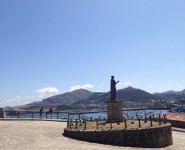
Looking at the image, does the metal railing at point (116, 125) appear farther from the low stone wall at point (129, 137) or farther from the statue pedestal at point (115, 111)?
the statue pedestal at point (115, 111)

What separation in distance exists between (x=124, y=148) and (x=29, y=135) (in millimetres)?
6421

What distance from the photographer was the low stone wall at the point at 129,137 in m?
19.9

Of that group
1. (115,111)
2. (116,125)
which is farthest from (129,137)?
(115,111)

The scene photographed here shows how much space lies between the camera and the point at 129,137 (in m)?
20.0

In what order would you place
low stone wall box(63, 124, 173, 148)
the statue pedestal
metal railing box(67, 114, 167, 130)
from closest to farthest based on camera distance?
1. low stone wall box(63, 124, 173, 148)
2. metal railing box(67, 114, 167, 130)
3. the statue pedestal

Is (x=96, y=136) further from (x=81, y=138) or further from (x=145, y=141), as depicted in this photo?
(x=145, y=141)

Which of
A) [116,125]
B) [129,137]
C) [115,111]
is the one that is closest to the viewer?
[129,137]

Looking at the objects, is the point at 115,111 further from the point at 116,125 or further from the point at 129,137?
the point at 129,137

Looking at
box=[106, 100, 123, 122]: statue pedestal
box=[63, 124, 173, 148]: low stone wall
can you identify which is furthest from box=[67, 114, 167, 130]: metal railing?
box=[106, 100, 123, 122]: statue pedestal

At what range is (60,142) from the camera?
1872 cm

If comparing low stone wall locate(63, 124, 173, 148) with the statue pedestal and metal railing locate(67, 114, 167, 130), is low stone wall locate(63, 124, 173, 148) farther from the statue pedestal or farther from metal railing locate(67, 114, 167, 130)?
the statue pedestal

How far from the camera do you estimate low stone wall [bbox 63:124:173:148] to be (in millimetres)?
19922

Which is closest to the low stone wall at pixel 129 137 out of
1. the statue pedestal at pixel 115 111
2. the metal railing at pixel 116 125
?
the metal railing at pixel 116 125

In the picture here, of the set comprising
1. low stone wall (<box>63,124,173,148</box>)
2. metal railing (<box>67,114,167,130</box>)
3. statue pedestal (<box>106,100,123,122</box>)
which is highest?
statue pedestal (<box>106,100,123,122</box>)
